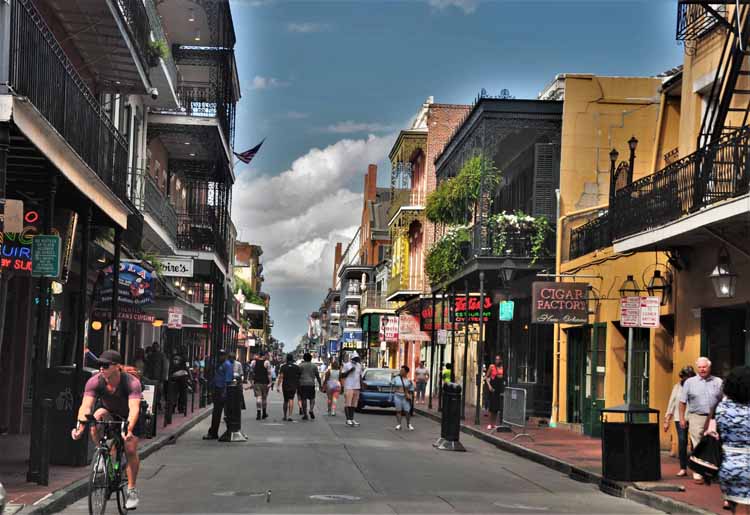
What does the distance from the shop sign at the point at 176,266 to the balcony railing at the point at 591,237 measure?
10.6 m

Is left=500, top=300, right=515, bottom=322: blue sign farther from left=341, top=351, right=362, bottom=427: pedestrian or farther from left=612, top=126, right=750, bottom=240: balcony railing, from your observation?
left=612, top=126, right=750, bottom=240: balcony railing

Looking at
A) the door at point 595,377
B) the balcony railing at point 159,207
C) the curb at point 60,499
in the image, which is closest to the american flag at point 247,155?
the balcony railing at point 159,207

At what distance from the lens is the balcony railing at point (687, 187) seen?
53.9ft

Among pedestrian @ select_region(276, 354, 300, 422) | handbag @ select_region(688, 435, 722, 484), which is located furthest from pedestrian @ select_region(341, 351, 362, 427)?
handbag @ select_region(688, 435, 722, 484)

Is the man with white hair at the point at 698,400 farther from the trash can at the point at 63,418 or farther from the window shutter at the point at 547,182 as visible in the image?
the window shutter at the point at 547,182

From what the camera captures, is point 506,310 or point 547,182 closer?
point 547,182

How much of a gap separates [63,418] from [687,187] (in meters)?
9.89

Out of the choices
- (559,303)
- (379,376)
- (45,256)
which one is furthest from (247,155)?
(45,256)

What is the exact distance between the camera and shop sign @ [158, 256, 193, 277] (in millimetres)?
32812

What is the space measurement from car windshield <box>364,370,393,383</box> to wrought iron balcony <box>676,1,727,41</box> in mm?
20248

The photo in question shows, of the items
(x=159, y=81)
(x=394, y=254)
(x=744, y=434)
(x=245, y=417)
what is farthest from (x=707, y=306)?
(x=394, y=254)

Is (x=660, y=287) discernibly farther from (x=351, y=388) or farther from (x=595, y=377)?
(x=351, y=388)

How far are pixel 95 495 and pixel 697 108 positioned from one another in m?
14.1

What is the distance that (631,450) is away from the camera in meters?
16.2
